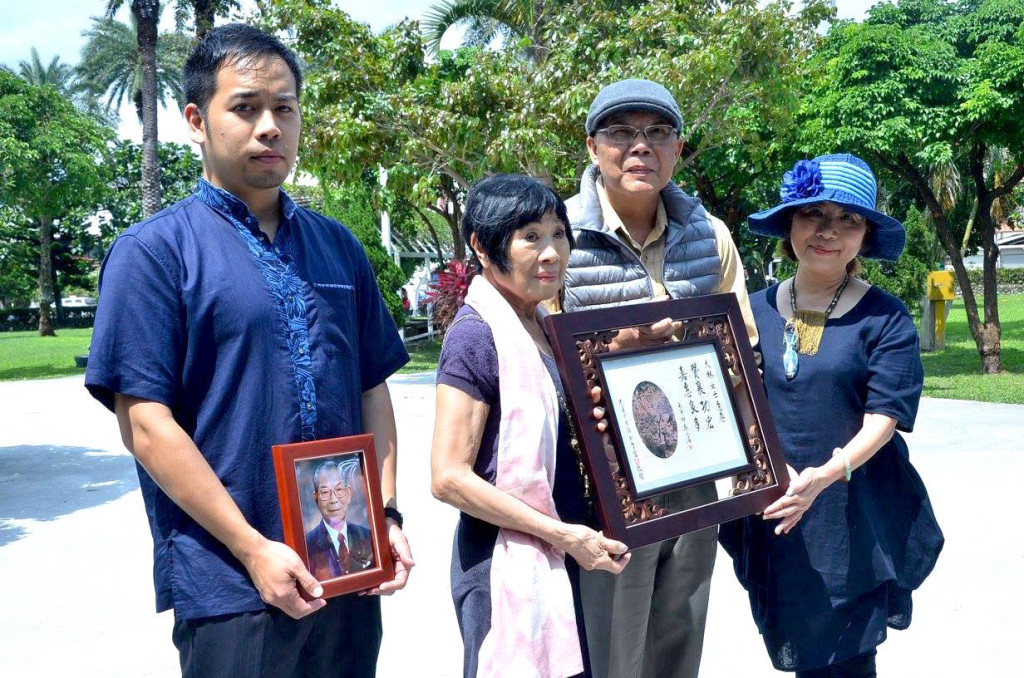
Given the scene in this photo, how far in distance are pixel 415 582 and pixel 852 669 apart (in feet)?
9.63

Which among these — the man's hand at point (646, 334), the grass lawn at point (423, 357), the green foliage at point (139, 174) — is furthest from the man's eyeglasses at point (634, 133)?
the green foliage at point (139, 174)

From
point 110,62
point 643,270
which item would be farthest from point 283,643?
point 110,62

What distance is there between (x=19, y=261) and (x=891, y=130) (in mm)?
42407

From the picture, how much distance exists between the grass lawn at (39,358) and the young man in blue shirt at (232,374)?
18741 millimetres

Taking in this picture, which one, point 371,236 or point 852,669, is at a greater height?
point 371,236

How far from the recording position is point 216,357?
1.93 metres

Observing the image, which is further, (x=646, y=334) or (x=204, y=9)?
(x=204, y=9)

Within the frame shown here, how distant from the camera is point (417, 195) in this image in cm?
1297

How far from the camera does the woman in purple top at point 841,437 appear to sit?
8.94 feet

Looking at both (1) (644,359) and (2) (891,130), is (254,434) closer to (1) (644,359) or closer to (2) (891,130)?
(1) (644,359)

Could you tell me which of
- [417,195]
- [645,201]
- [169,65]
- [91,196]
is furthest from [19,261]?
[645,201]

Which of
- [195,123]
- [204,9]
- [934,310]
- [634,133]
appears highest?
[204,9]

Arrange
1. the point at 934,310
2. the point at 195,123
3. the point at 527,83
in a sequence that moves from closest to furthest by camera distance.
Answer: the point at 195,123, the point at 527,83, the point at 934,310

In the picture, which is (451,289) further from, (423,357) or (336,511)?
(423,357)
